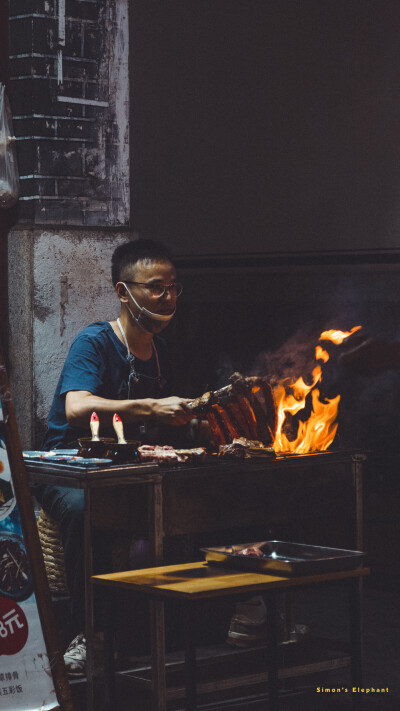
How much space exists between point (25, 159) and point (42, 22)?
83 centimetres

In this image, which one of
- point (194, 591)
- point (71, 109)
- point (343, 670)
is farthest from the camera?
point (71, 109)

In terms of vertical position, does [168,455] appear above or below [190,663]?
above

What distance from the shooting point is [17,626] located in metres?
4.49

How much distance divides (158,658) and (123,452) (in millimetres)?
938

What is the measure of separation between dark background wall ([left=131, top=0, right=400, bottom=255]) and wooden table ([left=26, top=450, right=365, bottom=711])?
3.76 metres

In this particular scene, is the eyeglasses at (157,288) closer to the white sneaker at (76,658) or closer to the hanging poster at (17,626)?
the hanging poster at (17,626)

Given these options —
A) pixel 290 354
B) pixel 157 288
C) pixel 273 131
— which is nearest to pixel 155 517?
pixel 157 288

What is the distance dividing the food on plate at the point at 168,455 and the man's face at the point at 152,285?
0.93 meters

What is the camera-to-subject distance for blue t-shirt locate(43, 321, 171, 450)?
557 centimetres

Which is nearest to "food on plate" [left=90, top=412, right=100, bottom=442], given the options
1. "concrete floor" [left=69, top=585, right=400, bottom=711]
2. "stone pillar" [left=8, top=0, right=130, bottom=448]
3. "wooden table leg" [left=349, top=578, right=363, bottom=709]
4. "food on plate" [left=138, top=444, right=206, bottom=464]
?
"food on plate" [left=138, top=444, right=206, bottom=464]

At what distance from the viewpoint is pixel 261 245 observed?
9.16m

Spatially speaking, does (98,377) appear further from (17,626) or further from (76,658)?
(17,626)

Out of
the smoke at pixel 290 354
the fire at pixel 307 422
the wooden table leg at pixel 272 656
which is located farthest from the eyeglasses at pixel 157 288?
the smoke at pixel 290 354

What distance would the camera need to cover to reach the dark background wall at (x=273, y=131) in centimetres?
902
